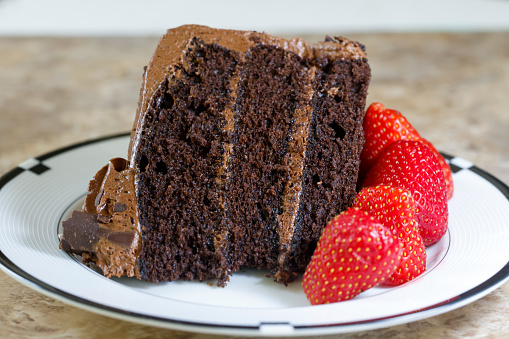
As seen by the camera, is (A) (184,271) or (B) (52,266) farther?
(A) (184,271)

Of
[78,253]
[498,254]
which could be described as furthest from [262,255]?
[498,254]

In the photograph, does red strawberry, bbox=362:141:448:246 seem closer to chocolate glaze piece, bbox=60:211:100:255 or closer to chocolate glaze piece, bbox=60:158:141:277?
chocolate glaze piece, bbox=60:158:141:277

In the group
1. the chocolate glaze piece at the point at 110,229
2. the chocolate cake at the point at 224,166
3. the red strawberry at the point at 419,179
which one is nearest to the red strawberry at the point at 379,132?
the red strawberry at the point at 419,179

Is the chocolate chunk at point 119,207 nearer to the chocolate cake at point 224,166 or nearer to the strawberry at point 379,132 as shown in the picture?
the chocolate cake at point 224,166

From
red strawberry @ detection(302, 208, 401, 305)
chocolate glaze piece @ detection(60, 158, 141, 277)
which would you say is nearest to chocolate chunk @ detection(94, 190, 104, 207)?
chocolate glaze piece @ detection(60, 158, 141, 277)

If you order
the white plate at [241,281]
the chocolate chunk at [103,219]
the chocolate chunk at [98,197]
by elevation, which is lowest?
the white plate at [241,281]

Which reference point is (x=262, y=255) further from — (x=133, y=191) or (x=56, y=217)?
(x=56, y=217)
